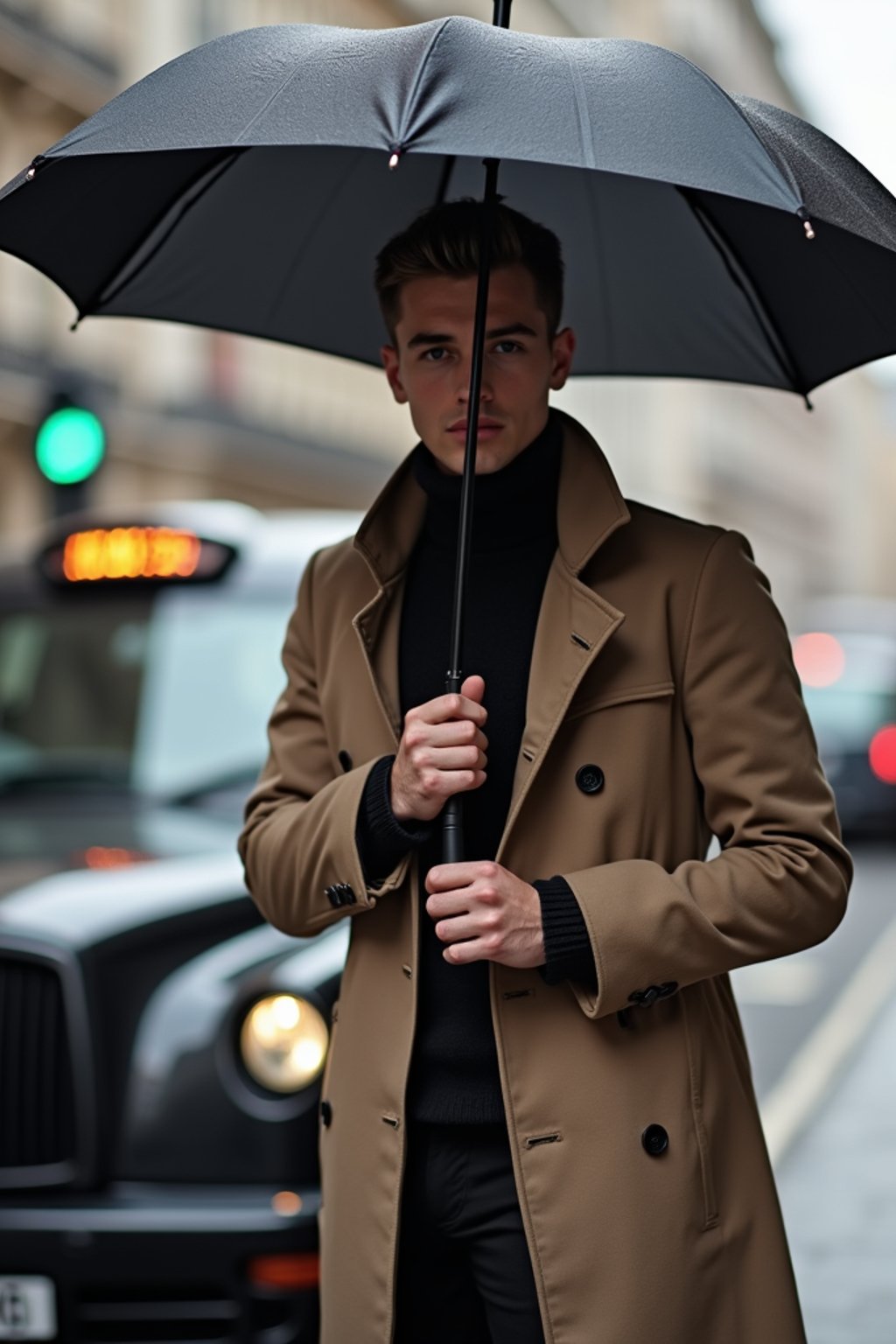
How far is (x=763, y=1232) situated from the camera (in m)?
2.63

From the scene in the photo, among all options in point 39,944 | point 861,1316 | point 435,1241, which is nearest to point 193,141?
point 435,1241

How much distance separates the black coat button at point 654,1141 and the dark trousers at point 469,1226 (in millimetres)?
171

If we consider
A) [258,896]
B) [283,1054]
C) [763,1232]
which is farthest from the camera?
[283,1054]

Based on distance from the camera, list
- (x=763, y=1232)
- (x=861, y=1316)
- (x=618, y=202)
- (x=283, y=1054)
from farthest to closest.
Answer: (x=861, y=1316), (x=283, y=1054), (x=618, y=202), (x=763, y=1232)

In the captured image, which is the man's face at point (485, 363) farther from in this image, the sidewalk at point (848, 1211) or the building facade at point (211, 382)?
the building facade at point (211, 382)

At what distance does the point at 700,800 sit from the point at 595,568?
1.07 ft

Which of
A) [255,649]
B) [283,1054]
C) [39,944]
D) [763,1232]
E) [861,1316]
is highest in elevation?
[255,649]

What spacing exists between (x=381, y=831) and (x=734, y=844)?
436mm

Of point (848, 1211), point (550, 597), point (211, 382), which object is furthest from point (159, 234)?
point (211, 382)

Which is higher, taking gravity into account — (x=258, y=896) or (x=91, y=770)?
(x=91, y=770)

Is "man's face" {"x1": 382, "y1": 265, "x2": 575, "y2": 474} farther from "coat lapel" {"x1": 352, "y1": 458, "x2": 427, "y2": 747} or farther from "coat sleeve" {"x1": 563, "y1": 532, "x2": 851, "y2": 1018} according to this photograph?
"coat sleeve" {"x1": 563, "y1": 532, "x2": 851, "y2": 1018}

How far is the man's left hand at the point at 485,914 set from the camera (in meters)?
2.45

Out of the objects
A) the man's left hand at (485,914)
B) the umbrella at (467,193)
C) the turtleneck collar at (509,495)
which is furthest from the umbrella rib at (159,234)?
the man's left hand at (485,914)

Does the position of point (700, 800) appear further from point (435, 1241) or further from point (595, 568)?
point (435, 1241)
